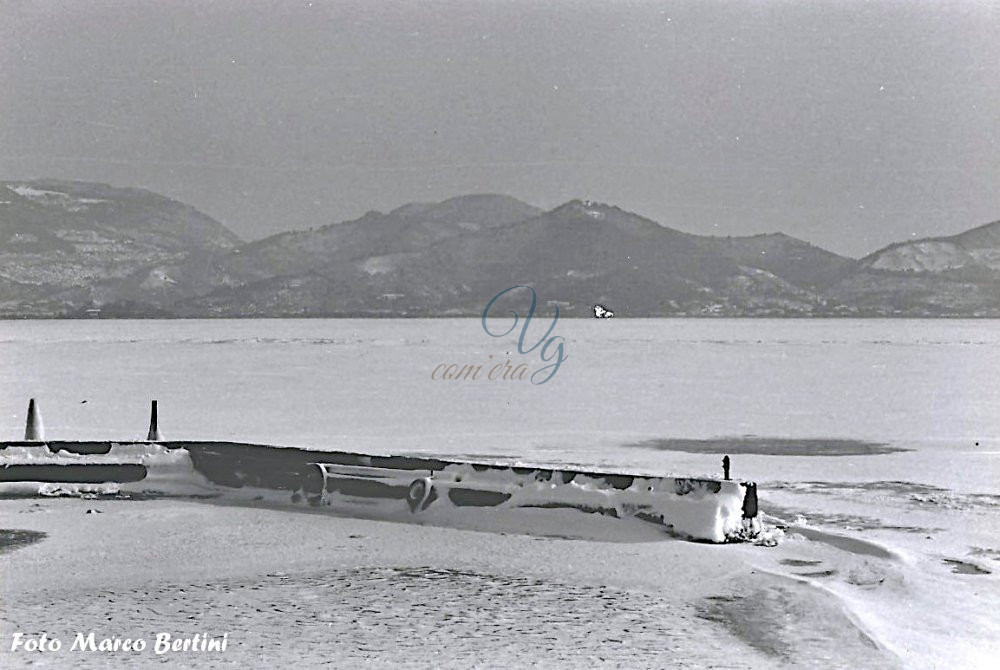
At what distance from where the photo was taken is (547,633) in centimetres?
652

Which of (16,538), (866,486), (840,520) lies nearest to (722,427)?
(866,486)

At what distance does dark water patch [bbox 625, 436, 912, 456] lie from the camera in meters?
18.0

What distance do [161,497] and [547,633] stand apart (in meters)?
6.30

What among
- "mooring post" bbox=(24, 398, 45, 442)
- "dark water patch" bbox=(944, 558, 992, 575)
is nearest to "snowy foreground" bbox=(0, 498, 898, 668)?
"dark water patch" bbox=(944, 558, 992, 575)

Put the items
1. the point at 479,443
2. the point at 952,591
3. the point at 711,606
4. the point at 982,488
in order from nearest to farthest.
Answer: the point at 711,606 < the point at 952,591 < the point at 982,488 < the point at 479,443

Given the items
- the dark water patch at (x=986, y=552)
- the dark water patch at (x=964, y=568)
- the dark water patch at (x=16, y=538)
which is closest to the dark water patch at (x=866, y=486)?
the dark water patch at (x=986, y=552)

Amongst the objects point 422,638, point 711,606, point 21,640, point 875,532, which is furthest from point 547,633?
point 875,532

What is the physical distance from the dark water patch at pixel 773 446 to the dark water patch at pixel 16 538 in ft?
35.9

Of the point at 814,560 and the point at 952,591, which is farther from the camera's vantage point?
the point at 814,560

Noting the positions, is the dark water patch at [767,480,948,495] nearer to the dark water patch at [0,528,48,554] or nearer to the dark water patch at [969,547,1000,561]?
the dark water patch at [969,547,1000,561]

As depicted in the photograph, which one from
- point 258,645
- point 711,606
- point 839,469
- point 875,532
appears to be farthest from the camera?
point 839,469

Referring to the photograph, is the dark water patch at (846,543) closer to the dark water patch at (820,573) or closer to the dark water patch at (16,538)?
the dark water patch at (820,573)

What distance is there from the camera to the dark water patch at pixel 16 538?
29.4 feet

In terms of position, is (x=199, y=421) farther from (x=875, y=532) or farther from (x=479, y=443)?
→ (x=875, y=532)
